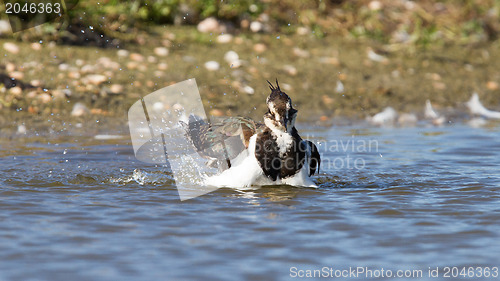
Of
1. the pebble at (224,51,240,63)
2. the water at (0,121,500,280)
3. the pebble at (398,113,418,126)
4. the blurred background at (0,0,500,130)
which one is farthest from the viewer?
the pebble at (224,51,240,63)

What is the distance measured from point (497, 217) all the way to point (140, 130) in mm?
4648

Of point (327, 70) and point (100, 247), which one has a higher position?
point (327, 70)

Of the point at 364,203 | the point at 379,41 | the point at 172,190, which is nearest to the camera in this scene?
the point at 364,203

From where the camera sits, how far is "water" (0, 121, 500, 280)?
3.83m

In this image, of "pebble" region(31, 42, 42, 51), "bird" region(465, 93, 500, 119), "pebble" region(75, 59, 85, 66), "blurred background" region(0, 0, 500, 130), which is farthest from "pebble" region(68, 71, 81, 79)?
"bird" region(465, 93, 500, 119)

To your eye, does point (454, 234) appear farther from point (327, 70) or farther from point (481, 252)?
point (327, 70)

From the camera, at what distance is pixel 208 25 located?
10375 mm

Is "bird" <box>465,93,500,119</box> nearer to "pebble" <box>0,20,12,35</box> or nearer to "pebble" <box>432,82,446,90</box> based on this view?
"pebble" <box>432,82,446,90</box>

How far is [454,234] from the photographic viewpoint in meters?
4.39

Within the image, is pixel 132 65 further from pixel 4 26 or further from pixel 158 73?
pixel 4 26

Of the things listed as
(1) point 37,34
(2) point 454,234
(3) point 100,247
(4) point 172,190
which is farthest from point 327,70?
(3) point 100,247

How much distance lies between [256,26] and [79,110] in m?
3.24

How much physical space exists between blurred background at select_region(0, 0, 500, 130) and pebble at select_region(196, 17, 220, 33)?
0.02m

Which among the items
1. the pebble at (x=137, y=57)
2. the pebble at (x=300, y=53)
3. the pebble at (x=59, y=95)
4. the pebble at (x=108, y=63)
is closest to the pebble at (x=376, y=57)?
the pebble at (x=300, y=53)
